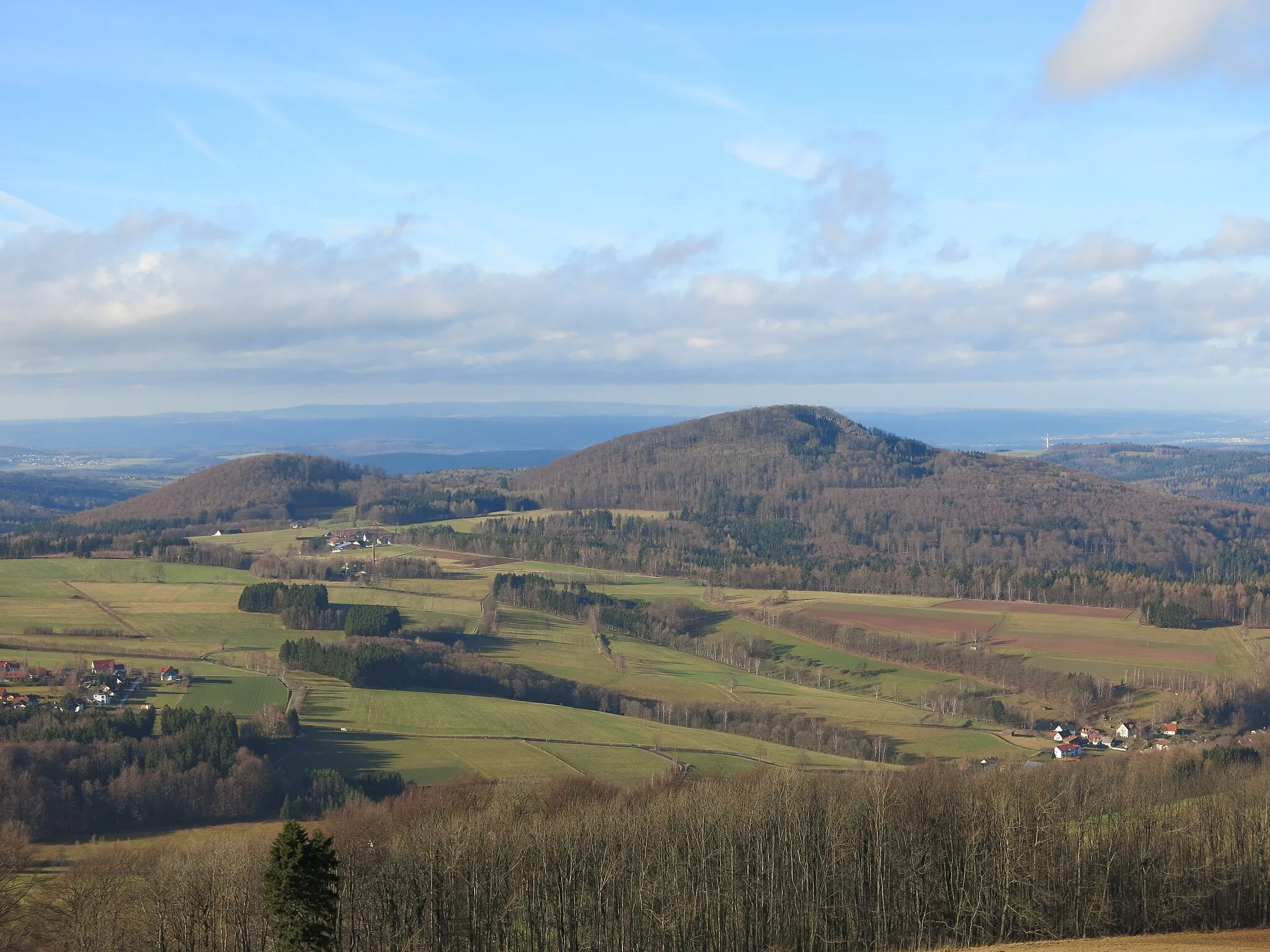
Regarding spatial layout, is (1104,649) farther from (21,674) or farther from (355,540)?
(355,540)

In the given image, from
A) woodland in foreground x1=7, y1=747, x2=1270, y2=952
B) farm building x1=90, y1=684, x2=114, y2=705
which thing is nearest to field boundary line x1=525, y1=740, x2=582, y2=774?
woodland in foreground x1=7, y1=747, x2=1270, y2=952

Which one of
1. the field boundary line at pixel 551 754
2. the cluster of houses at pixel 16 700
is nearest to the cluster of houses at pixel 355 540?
the cluster of houses at pixel 16 700

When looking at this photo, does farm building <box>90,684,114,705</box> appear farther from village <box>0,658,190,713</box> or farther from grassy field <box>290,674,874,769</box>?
grassy field <box>290,674,874,769</box>

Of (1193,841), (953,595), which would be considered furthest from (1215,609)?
(1193,841)

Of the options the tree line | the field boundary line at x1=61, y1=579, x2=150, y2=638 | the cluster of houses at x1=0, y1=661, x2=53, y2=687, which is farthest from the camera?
the field boundary line at x1=61, y1=579, x2=150, y2=638

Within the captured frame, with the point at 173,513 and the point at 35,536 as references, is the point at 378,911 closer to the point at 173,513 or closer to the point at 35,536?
the point at 35,536

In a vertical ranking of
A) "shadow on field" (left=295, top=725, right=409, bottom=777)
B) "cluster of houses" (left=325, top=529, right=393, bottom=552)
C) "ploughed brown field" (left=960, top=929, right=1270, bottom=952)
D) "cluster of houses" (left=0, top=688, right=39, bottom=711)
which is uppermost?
"cluster of houses" (left=325, top=529, right=393, bottom=552)

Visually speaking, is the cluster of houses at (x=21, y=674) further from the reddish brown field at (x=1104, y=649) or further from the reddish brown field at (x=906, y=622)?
the reddish brown field at (x=1104, y=649)
